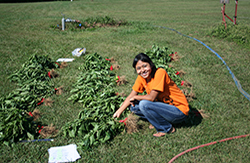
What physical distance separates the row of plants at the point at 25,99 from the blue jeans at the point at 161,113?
2.17 metres

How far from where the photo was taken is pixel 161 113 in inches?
153

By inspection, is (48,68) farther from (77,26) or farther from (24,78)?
(77,26)

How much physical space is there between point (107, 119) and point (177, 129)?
1.41 metres

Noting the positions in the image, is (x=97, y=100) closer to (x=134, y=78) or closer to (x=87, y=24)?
(x=134, y=78)

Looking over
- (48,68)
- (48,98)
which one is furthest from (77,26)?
(48,98)

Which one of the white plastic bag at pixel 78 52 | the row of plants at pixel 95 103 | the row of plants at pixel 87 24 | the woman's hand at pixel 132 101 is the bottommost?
the row of plants at pixel 95 103

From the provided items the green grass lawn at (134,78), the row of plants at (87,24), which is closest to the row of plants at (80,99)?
the green grass lawn at (134,78)

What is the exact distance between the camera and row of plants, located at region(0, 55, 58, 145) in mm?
3902

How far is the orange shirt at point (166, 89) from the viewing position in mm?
3695

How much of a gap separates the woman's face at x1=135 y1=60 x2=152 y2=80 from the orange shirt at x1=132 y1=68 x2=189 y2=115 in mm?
128

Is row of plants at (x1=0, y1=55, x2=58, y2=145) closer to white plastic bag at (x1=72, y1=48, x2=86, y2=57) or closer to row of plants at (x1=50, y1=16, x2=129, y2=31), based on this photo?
white plastic bag at (x1=72, y1=48, x2=86, y2=57)

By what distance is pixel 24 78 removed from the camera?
20.5 ft

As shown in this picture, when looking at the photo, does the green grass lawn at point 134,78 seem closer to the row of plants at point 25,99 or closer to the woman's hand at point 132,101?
the row of plants at point 25,99

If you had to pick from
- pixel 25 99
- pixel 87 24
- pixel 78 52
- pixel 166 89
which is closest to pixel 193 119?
pixel 166 89
